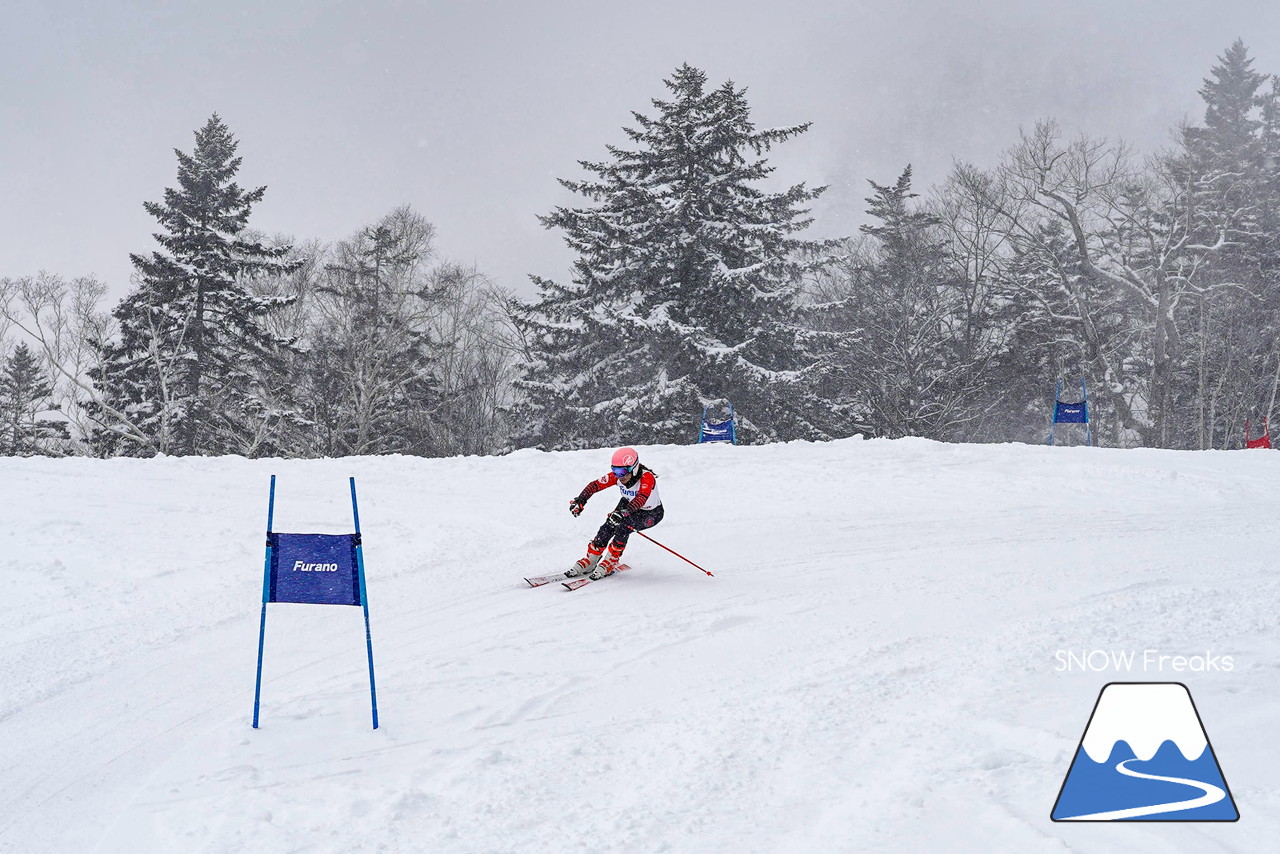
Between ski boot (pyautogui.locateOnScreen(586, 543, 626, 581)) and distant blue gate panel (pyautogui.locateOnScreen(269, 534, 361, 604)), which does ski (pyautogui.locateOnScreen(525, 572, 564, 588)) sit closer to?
ski boot (pyautogui.locateOnScreen(586, 543, 626, 581))

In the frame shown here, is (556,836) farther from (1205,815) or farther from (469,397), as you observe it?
(469,397)

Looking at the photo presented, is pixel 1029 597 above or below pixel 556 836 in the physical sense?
above

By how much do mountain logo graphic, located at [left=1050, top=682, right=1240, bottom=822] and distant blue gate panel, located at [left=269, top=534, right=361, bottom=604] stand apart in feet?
13.0

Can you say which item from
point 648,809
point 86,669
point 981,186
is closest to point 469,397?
point 981,186

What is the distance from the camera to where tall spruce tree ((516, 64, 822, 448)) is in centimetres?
2291

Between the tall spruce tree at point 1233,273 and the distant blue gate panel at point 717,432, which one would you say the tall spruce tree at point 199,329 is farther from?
the tall spruce tree at point 1233,273

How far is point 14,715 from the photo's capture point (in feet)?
16.5

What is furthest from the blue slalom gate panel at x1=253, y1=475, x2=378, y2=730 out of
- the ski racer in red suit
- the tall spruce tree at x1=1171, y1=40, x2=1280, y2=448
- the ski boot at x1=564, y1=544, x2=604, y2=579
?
the tall spruce tree at x1=1171, y1=40, x2=1280, y2=448

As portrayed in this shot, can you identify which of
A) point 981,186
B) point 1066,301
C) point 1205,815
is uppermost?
point 981,186

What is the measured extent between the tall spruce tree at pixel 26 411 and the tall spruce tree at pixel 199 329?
2860 mm

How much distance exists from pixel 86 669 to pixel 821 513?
9216 millimetres

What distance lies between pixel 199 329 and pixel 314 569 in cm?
2494

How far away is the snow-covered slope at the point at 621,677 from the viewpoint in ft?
11.1

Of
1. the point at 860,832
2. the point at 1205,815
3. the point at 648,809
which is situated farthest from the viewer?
the point at 648,809
